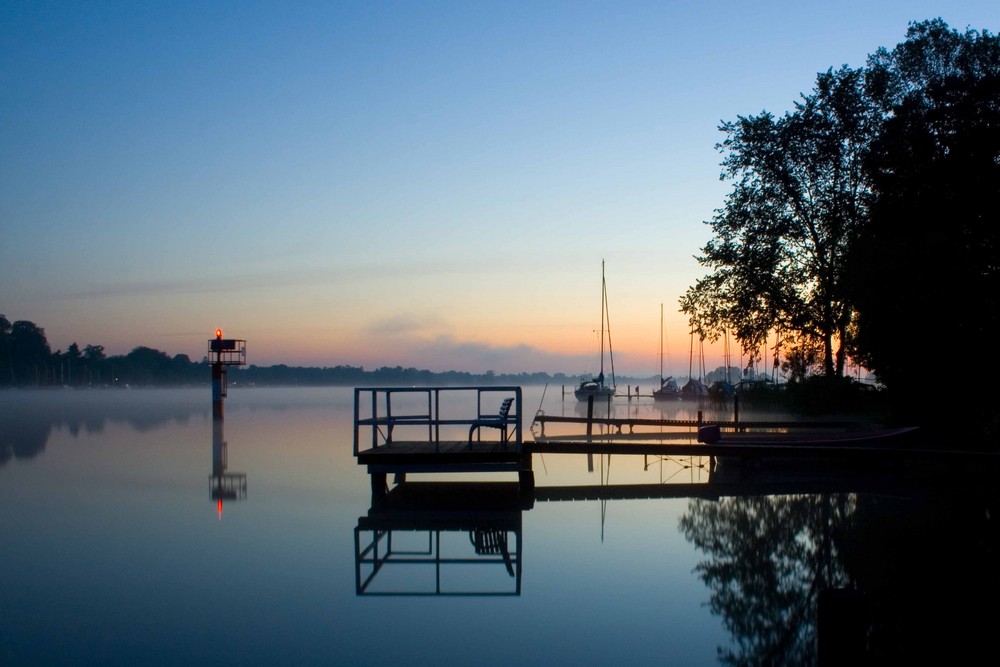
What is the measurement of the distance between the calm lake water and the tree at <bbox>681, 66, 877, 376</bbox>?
1456cm

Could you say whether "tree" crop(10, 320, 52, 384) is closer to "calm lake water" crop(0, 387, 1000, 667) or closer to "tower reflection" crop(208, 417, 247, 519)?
"tower reflection" crop(208, 417, 247, 519)

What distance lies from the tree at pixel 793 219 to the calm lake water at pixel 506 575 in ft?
47.8

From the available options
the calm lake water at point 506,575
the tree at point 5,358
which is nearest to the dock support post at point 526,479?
the calm lake water at point 506,575

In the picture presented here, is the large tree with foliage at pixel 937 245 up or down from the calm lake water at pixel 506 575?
up

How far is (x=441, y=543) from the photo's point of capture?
10.9 m

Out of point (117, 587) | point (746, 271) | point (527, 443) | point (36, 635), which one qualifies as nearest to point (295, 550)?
point (117, 587)

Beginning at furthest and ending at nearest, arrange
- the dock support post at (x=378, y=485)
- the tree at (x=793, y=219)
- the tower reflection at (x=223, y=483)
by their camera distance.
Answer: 1. the tree at (x=793, y=219)
2. the tower reflection at (x=223, y=483)
3. the dock support post at (x=378, y=485)

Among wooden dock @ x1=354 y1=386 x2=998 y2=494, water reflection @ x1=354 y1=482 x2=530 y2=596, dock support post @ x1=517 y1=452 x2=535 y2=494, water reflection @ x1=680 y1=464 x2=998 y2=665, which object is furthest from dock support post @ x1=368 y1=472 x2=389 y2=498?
water reflection @ x1=680 y1=464 x2=998 y2=665

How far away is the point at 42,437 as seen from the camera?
Answer: 107 feet

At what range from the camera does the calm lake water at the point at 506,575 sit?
21.9 ft

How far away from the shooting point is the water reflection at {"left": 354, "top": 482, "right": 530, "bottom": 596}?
29.2ft

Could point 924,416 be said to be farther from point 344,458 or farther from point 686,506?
point 344,458

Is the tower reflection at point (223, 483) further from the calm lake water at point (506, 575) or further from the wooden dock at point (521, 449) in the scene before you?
the wooden dock at point (521, 449)

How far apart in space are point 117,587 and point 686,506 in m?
8.91
